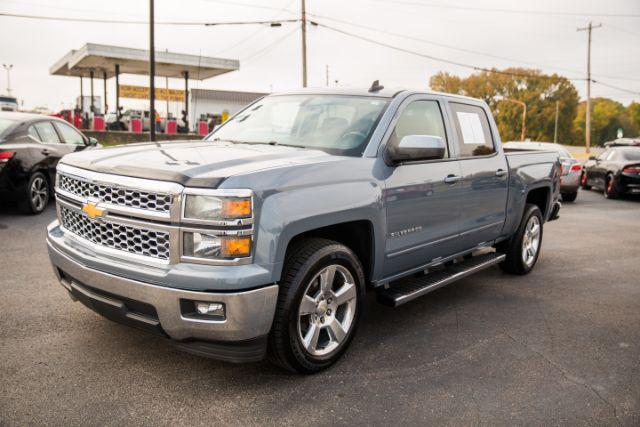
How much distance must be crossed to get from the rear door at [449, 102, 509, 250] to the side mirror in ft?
2.99

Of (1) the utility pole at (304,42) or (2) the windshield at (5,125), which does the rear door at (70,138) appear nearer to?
(2) the windshield at (5,125)

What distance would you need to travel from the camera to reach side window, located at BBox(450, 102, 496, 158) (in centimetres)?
507

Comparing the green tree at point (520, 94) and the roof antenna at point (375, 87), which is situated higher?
the green tree at point (520, 94)

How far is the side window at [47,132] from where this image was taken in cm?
941

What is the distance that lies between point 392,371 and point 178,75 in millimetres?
33070

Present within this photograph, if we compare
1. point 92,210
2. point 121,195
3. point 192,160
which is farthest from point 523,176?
point 92,210

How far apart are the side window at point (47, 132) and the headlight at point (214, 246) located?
7.62 metres

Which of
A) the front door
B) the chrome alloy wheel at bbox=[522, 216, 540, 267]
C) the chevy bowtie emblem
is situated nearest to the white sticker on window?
the front door

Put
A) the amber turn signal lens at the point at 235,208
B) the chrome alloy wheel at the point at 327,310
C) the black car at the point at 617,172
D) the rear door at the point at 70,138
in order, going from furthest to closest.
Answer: the black car at the point at 617,172
the rear door at the point at 70,138
the chrome alloy wheel at the point at 327,310
the amber turn signal lens at the point at 235,208

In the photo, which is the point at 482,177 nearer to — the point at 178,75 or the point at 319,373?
the point at 319,373

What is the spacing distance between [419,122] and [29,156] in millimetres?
6945

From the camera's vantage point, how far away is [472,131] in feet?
17.4

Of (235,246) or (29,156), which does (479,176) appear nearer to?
(235,246)

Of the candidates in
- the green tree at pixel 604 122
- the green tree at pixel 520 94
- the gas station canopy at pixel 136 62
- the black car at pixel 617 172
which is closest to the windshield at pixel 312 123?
the black car at pixel 617 172
